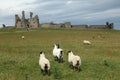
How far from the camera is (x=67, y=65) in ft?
83.9

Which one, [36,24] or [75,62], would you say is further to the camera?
[36,24]

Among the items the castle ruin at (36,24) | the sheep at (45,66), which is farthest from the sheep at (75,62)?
the castle ruin at (36,24)

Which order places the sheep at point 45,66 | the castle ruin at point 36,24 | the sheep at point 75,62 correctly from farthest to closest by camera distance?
the castle ruin at point 36,24 → the sheep at point 75,62 → the sheep at point 45,66

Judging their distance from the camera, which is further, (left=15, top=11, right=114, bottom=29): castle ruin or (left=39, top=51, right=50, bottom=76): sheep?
(left=15, top=11, right=114, bottom=29): castle ruin

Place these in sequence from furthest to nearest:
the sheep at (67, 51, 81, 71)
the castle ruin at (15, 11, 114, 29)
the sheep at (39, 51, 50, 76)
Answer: the castle ruin at (15, 11, 114, 29)
the sheep at (67, 51, 81, 71)
the sheep at (39, 51, 50, 76)

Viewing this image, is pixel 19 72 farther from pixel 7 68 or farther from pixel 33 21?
pixel 33 21

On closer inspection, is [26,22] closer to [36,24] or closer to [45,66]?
[36,24]

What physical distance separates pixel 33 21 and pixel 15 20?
41.0 ft

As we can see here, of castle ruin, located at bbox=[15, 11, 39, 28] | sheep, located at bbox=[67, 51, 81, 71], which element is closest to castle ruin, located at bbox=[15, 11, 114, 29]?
castle ruin, located at bbox=[15, 11, 39, 28]

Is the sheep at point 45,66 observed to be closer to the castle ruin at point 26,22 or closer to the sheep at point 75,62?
the sheep at point 75,62

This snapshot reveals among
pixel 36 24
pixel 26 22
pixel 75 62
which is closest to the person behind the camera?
pixel 75 62

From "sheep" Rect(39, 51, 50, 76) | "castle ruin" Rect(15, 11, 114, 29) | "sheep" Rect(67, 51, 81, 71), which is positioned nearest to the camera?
"sheep" Rect(39, 51, 50, 76)

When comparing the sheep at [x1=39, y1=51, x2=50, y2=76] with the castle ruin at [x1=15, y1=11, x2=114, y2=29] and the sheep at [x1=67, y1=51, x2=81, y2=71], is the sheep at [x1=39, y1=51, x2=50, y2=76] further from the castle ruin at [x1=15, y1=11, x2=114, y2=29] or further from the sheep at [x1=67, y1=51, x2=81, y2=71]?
the castle ruin at [x1=15, y1=11, x2=114, y2=29]

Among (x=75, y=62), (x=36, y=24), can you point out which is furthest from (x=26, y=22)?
(x=75, y=62)
